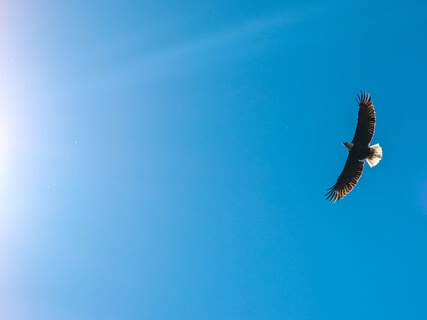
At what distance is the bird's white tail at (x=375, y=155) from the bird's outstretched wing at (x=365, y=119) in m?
0.46

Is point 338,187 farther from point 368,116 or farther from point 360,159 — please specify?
point 368,116

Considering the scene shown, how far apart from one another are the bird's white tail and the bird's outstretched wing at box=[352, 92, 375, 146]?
462mm

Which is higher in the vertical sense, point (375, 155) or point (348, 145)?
point (348, 145)

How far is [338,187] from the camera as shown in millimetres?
19016

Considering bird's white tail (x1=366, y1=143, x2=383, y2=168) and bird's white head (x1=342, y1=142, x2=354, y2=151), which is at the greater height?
bird's white head (x1=342, y1=142, x2=354, y2=151)

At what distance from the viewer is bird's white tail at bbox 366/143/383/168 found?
1895 cm

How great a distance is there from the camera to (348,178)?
1920cm

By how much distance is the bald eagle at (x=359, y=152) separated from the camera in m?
18.2

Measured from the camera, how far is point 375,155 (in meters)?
19.0

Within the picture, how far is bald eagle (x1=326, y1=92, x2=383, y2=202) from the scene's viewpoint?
1819 centimetres

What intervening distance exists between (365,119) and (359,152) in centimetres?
130

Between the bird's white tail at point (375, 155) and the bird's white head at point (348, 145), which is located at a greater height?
the bird's white head at point (348, 145)

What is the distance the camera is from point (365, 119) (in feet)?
59.9

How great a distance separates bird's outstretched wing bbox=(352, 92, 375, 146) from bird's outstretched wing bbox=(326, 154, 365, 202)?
956mm
